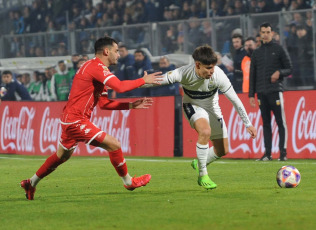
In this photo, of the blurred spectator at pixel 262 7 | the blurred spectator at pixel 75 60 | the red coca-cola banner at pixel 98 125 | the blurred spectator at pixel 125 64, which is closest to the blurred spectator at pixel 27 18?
the blurred spectator at pixel 75 60

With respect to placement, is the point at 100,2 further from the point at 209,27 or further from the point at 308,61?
the point at 308,61

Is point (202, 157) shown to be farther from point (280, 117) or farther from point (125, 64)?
point (125, 64)

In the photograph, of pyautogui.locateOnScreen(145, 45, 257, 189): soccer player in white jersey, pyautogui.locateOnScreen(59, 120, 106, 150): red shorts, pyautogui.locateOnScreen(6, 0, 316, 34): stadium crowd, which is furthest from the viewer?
pyautogui.locateOnScreen(6, 0, 316, 34): stadium crowd

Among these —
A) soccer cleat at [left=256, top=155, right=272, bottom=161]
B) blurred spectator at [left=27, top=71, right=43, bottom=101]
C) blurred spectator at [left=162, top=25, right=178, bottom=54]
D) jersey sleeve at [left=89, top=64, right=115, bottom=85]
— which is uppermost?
jersey sleeve at [left=89, top=64, right=115, bottom=85]

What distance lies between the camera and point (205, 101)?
11680 mm

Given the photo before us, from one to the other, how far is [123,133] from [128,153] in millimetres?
480

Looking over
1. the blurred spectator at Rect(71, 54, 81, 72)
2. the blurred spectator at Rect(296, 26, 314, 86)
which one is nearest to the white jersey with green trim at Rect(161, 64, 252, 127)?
the blurred spectator at Rect(296, 26, 314, 86)

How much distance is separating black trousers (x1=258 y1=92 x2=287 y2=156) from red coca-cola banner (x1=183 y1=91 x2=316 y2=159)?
2.37ft

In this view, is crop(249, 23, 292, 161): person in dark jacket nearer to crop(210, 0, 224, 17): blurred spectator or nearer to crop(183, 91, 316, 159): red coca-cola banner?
crop(183, 91, 316, 159): red coca-cola banner

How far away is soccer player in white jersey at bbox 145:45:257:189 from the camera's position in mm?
11070

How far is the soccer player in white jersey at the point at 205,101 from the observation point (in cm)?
1107

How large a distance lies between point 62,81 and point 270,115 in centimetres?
909

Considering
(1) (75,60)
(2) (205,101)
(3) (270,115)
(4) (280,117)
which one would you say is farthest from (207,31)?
(2) (205,101)

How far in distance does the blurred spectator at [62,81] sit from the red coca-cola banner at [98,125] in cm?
232
